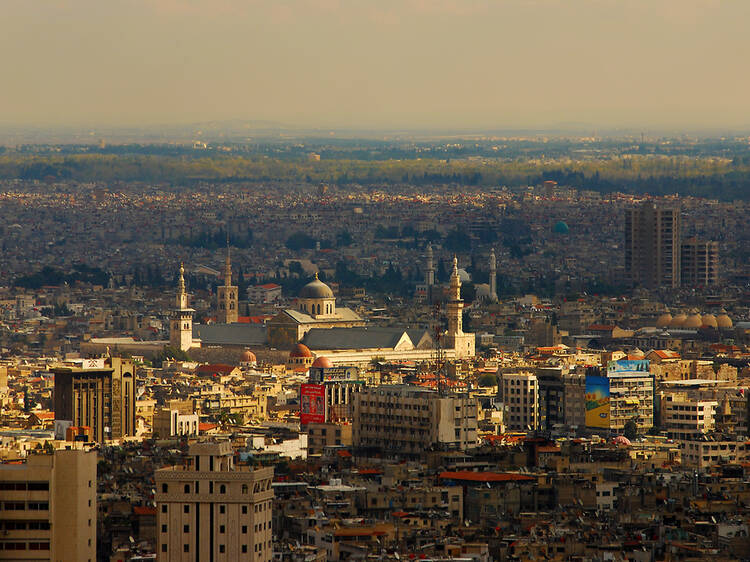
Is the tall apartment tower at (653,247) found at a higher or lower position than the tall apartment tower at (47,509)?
lower

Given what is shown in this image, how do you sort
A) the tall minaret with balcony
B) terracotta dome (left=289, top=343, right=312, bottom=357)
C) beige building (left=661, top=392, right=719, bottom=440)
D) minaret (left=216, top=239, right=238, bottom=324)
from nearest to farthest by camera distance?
beige building (left=661, top=392, right=719, bottom=440) < terracotta dome (left=289, top=343, right=312, bottom=357) < the tall minaret with balcony < minaret (left=216, top=239, right=238, bottom=324)

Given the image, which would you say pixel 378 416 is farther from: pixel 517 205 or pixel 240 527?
pixel 517 205

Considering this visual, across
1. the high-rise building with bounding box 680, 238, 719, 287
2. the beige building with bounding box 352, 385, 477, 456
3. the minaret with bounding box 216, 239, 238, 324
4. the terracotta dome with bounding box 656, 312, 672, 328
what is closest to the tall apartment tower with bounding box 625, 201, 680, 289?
the high-rise building with bounding box 680, 238, 719, 287

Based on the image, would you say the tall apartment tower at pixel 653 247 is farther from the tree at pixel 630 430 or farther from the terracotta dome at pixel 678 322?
the tree at pixel 630 430

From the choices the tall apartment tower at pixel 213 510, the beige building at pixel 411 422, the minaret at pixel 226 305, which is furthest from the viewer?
the minaret at pixel 226 305

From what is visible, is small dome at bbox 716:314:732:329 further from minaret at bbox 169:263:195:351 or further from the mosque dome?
minaret at bbox 169:263:195:351

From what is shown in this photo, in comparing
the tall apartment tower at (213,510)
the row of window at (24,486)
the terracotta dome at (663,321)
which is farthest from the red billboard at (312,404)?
the terracotta dome at (663,321)

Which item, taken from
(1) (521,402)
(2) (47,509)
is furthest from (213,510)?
(1) (521,402)

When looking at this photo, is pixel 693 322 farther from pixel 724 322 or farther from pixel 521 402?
pixel 521 402
